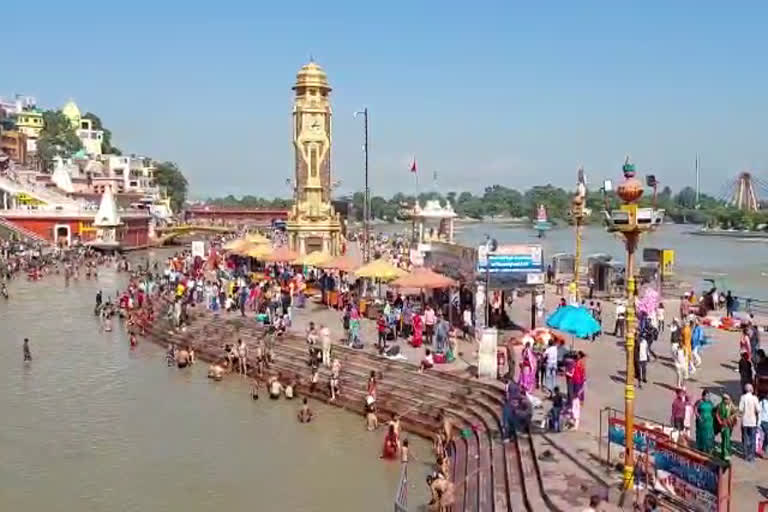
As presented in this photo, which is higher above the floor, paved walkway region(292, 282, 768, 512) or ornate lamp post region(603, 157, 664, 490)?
ornate lamp post region(603, 157, 664, 490)

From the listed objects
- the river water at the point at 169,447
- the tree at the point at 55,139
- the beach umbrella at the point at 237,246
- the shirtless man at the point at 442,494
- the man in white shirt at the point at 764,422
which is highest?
the tree at the point at 55,139

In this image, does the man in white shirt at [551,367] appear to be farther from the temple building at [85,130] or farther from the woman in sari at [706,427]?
the temple building at [85,130]

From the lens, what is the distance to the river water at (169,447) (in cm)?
1317

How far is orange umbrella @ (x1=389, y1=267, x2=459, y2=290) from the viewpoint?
21172 millimetres

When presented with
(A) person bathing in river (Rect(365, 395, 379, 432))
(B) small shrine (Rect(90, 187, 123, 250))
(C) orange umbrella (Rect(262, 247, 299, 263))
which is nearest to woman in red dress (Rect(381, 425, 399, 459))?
(A) person bathing in river (Rect(365, 395, 379, 432))

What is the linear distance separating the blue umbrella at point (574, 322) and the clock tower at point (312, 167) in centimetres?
2488

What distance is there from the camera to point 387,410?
17.0m

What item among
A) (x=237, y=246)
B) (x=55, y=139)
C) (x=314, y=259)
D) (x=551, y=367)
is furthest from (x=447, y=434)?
(x=55, y=139)

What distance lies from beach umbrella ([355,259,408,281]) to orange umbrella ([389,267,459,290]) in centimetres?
100

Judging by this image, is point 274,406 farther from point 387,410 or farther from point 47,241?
point 47,241

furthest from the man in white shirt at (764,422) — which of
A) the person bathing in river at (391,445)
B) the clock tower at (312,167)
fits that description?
the clock tower at (312,167)

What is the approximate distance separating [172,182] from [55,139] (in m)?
20.7

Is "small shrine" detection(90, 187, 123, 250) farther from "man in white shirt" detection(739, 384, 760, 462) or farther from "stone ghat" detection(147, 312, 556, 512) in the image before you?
"man in white shirt" detection(739, 384, 760, 462)

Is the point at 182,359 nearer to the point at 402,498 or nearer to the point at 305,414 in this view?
the point at 305,414
